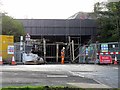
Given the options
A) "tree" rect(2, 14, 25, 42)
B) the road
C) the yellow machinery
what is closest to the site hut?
"tree" rect(2, 14, 25, 42)

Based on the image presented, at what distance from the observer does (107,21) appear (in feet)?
169

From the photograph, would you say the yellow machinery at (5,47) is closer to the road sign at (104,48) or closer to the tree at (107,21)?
the road sign at (104,48)

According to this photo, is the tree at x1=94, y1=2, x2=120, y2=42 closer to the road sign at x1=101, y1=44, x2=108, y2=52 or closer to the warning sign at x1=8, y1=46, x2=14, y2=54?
the road sign at x1=101, y1=44, x2=108, y2=52

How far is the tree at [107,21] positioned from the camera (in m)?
48.9

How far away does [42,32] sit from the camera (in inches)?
2180

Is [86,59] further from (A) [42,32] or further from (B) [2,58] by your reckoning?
(A) [42,32]

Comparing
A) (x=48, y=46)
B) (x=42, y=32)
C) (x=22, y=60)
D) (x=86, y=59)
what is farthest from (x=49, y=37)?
(x=22, y=60)

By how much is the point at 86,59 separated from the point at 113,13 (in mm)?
15123

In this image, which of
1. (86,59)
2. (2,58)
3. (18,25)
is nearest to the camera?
(2,58)

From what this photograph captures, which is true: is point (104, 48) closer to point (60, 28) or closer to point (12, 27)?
point (60, 28)

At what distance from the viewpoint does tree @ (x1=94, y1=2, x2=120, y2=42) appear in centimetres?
4894

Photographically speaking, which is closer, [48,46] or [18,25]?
[48,46]

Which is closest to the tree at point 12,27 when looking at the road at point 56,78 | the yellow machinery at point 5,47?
the yellow machinery at point 5,47

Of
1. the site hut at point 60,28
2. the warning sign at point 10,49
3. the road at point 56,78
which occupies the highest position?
the site hut at point 60,28
